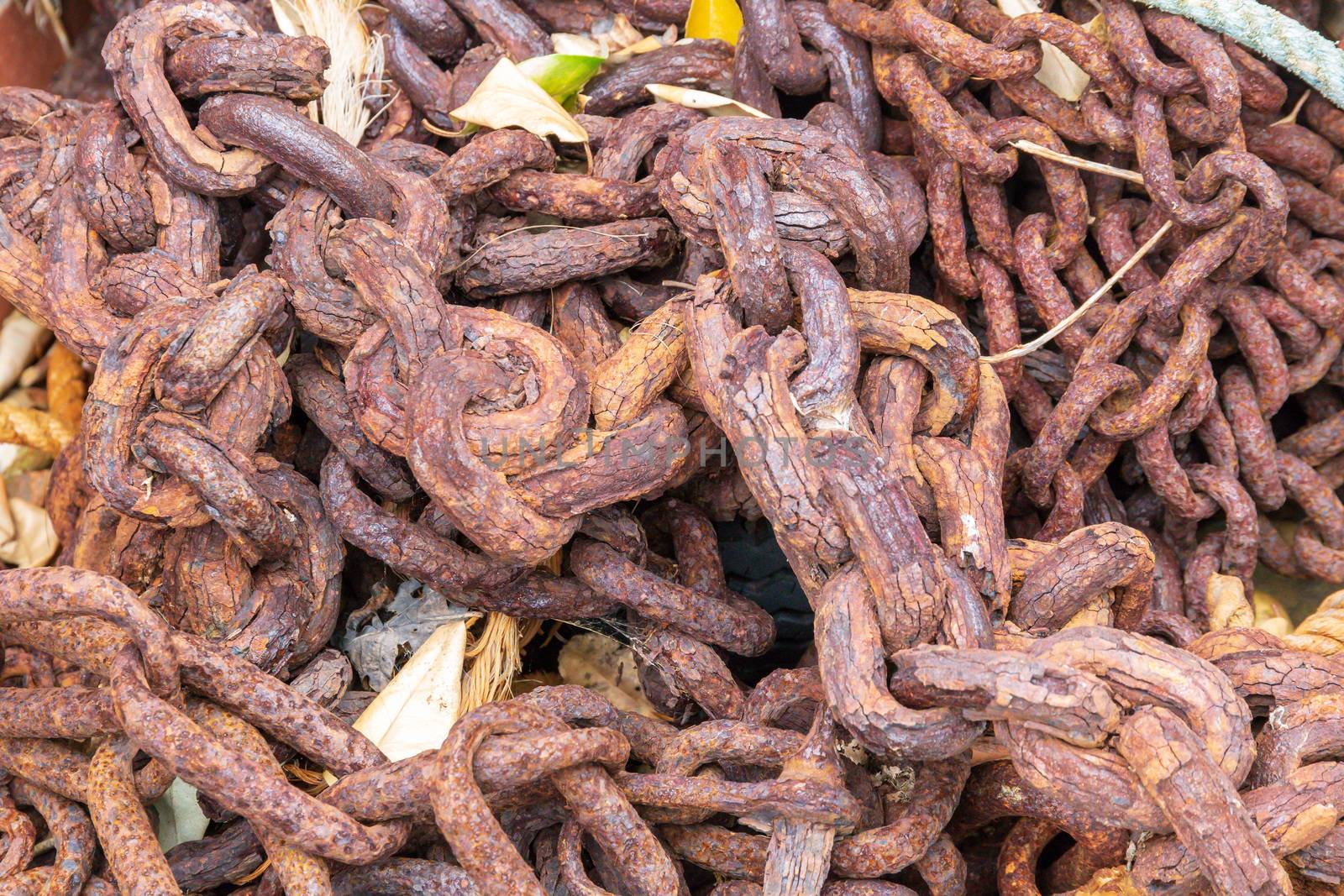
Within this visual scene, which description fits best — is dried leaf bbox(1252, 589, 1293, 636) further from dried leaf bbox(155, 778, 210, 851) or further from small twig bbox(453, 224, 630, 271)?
dried leaf bbox(155, 778, 210, 851)

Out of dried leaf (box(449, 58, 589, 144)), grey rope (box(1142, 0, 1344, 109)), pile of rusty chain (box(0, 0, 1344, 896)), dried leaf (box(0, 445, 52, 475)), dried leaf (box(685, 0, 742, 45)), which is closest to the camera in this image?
pile of rusty chain (box(0, 0, 1344, 896))

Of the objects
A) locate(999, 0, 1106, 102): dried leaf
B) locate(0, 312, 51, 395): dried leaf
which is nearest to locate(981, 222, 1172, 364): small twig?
locate(999, 0, 1106, 102): dried leaf

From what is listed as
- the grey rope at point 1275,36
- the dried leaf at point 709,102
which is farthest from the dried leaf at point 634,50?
the grey rope at point 1275,36

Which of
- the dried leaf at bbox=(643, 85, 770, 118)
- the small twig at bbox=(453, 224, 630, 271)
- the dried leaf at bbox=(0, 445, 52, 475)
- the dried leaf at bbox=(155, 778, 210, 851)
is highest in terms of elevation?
the dried leaf at bbox=(643, 85, 770, 118)

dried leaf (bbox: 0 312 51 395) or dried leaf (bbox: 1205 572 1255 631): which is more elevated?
dried leaf (bbox: 1205 572 1255 631)

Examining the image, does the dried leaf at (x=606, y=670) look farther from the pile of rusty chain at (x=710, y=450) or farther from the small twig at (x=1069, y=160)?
the small twig at (x=1069, y=160)
